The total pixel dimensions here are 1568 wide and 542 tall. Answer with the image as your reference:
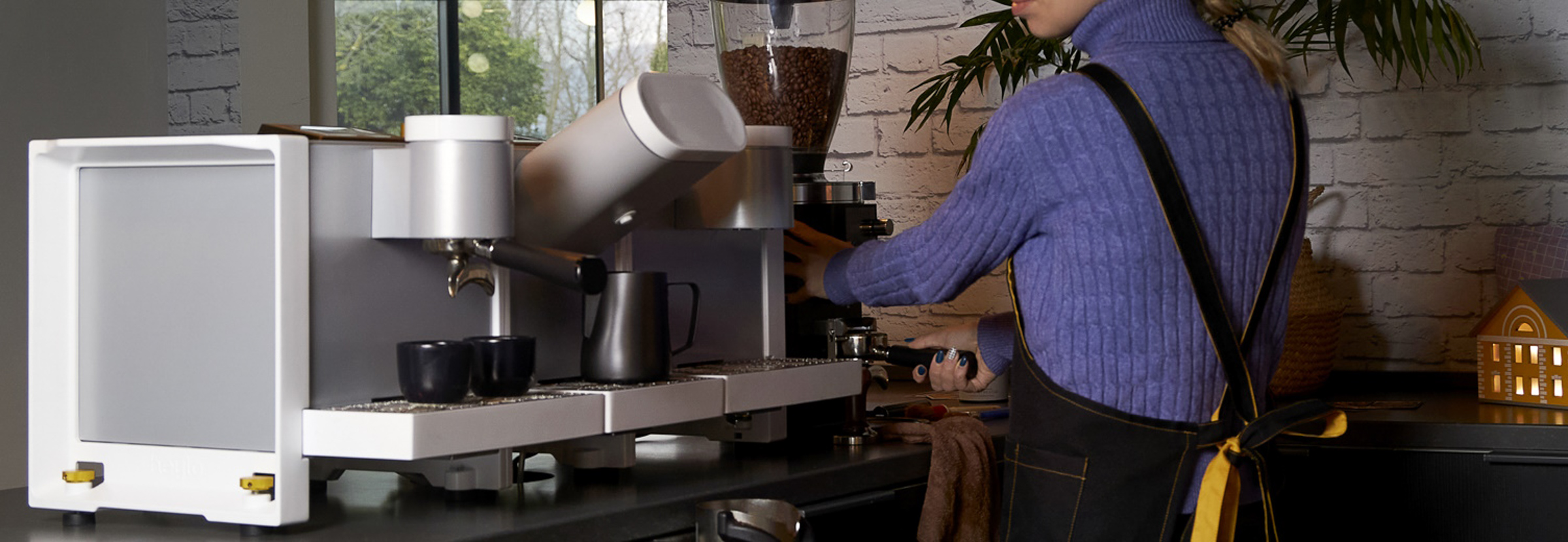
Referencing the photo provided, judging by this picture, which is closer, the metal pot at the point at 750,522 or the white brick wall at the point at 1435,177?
the metal pot at the point at 750,522

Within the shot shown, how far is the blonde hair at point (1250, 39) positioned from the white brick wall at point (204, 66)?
201cm

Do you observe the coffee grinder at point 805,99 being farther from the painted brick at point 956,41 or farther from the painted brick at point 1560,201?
the painted brick at point 1560,201

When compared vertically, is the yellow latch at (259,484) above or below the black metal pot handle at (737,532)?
above

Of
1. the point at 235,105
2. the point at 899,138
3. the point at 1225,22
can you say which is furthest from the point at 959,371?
the point at 235,105

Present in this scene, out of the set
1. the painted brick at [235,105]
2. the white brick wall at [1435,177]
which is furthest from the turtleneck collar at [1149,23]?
the painted brick at [235,105]

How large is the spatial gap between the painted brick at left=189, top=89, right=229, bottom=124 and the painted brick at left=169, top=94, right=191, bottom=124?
10 mm

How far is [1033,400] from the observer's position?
1428mm

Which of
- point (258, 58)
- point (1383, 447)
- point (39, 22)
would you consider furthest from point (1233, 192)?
point (39, 22)

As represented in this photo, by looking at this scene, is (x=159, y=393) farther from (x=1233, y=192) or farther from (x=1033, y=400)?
(x=1233, y=192)

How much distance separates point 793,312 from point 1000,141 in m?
0.43

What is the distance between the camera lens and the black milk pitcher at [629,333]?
139cm

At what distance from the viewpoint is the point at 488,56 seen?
16.2 feet

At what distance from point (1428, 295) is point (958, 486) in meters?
0.98

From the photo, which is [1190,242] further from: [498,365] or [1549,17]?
[1549,17]
